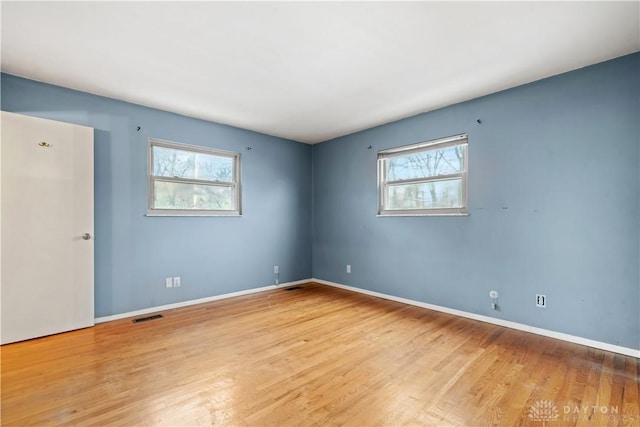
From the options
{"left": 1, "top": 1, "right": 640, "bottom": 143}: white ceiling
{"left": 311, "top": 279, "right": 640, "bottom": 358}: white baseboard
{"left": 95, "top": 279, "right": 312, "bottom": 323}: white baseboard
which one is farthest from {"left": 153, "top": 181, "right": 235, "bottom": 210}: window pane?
{"left": 311, "top": 279, "right": 640, "bottom": 358}: white baseboard

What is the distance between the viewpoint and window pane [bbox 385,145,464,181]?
140 inches

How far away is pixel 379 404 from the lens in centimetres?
178

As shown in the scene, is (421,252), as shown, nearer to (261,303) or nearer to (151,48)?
(261,303)

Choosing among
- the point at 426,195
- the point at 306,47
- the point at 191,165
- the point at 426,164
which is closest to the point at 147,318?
the point at 191,165

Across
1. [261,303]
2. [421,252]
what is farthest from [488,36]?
[261,303]

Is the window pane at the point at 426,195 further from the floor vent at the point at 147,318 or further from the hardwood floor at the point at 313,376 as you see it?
the floor vent at the point at 147,318

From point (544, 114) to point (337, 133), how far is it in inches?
108

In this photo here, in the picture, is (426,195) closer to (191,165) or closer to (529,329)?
(529,329)

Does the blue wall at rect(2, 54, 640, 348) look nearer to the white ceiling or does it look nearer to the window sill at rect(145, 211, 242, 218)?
the window sill at rect(145, 211, 242, 218)

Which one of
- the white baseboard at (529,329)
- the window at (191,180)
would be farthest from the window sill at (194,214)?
the white baseboard at (529,329)

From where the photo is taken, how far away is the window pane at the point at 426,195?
3570 mm

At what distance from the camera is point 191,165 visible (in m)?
4.02

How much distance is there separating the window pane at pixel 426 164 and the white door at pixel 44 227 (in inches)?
147

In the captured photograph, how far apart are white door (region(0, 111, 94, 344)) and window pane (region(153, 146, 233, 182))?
2.48 ft
